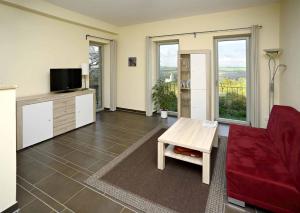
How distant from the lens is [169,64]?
5.33m

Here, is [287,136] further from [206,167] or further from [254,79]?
[254,79]

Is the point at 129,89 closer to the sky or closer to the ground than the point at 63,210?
closer to the sky

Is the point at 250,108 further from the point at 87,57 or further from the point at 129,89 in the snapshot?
the point at 87,57

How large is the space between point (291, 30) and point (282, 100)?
52.3 inches

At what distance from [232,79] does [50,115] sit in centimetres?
419

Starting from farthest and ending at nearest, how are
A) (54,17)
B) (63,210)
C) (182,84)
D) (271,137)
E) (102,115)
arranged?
(102,115), (182,84), (54,17), (271,137), (63,210)

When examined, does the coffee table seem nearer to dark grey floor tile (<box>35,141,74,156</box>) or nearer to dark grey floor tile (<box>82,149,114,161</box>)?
dark grey floor tile (<box>82,149,114,161</box>)

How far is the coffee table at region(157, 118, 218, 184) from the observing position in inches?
84.4

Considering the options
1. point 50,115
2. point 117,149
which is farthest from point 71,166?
point 50,115

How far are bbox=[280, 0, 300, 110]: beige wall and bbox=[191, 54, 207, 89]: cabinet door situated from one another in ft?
5.10

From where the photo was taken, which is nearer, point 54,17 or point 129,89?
point 54,17

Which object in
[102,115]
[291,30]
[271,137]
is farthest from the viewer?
[102,115]

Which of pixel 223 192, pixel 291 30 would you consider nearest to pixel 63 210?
pixel 223 192

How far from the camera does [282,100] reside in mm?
3604
